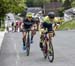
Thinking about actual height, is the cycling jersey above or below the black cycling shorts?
below

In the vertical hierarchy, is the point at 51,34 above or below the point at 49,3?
above

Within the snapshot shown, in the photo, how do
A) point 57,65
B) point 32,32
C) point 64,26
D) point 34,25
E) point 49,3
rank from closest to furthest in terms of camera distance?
1. point 57,65
2. point 34,25
3. point 32,32
4. point 64,26
5. point 49,3

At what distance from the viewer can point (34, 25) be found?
18.6m

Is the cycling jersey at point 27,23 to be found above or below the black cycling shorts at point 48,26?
below

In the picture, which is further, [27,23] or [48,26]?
[27,23]

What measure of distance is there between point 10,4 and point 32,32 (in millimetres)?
2761

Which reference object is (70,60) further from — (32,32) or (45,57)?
(32,32)

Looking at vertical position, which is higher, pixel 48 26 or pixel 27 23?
pixel 48 26

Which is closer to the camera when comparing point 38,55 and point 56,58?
point 56,58

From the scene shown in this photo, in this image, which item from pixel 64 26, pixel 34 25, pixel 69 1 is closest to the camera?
pixel 34 25

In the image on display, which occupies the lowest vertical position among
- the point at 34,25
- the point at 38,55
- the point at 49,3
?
the point at 49,3

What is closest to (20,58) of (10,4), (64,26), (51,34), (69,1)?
(51,34)

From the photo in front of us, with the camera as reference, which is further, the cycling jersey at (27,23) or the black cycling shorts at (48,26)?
the cycling jersey at (27,23)

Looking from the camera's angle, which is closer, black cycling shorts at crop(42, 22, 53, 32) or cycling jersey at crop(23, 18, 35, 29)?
black cycling shorts at crop(42, 22, 53, 32)
